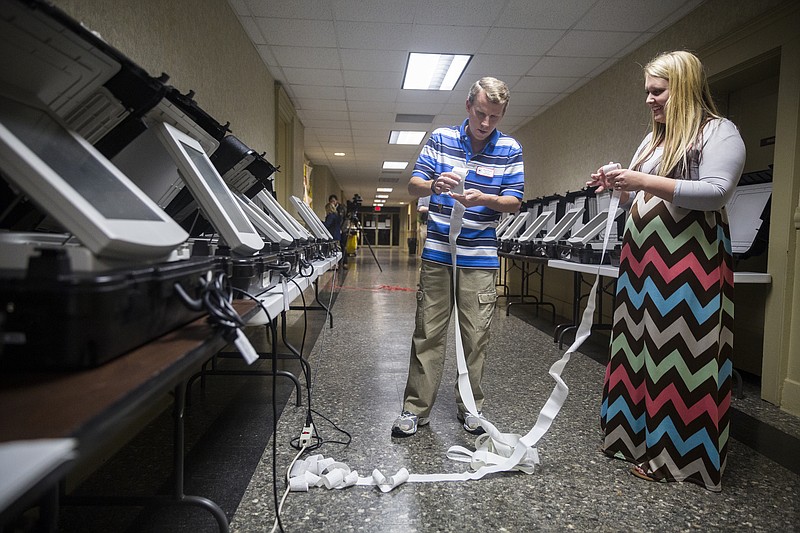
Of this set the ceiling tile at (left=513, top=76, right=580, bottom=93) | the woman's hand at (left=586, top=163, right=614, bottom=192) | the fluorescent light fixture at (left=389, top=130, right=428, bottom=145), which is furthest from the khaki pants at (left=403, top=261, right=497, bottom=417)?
the fluorescent light fixture at (left=389, top=130, right=428, bottom=145)

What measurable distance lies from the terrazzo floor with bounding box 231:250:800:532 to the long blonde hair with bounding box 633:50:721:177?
1011 mm

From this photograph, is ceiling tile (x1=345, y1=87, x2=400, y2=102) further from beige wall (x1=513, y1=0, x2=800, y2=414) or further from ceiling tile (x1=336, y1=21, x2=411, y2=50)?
beige wall (x1=513, y1=0, x2=800, y2=414)

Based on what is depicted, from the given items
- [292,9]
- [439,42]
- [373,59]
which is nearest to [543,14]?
[439,42]

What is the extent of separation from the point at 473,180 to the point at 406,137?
6622mm

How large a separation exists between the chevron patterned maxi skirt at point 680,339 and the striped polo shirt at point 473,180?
488 millimetres

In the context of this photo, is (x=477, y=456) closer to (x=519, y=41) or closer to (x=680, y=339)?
(x=680, y=339)

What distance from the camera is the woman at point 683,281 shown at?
1493mm

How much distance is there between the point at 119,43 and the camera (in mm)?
1989

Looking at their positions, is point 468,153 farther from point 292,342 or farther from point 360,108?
point 360,108

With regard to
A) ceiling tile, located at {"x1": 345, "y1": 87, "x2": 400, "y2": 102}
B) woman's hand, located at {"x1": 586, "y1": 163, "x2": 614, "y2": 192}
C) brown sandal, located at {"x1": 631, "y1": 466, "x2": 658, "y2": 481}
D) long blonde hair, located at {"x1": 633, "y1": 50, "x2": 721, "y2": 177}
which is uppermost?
ceiling tile, located at {"x1": 345, "y1": 87, "x2": 400, "y2": 102}

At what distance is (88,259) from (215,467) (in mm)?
1207

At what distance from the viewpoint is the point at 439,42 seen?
4113 mm

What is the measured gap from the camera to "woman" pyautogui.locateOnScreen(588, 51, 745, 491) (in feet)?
4.90

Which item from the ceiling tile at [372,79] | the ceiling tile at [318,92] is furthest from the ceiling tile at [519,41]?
the ceiling tile at [318,92]
